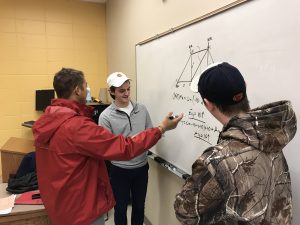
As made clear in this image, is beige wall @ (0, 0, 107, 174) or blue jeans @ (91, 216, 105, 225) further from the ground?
beige wall @ (0, 0, 107, 174)

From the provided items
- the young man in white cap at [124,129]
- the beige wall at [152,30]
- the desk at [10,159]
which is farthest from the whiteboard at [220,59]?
the desk at [10,159]

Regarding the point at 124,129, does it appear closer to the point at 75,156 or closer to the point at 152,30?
the point at 75,156

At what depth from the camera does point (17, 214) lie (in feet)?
5.87

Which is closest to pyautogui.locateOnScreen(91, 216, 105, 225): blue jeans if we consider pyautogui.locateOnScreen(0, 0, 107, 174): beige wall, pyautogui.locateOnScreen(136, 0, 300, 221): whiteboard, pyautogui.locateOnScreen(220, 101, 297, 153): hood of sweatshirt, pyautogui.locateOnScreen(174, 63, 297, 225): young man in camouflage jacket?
pyautogui.locateOnScreen(136, 0, 300, 221): whiteboard

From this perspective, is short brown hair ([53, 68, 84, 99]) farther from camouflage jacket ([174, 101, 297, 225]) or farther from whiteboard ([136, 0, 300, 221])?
camouflage jacket ([174, 101, 297, 225])

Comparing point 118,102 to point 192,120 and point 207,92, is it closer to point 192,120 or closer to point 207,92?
point 192,120

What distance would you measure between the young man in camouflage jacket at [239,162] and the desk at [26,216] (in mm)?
1301

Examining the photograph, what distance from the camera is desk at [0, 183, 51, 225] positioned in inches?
70.3

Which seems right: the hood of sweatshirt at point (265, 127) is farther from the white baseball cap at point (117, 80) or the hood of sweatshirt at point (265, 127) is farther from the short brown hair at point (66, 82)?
the white baseball cap at point (117, 80)

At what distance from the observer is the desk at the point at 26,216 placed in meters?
1.79

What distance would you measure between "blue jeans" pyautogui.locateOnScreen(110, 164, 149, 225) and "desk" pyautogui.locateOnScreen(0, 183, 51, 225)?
2.00ft

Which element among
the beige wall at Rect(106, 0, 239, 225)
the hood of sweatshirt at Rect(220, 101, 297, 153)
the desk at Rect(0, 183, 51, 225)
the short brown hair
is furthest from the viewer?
the beige wall at Rect(106, 0, 239, 225)

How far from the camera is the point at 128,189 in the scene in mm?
2348

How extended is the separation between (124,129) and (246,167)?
4.91 ft
